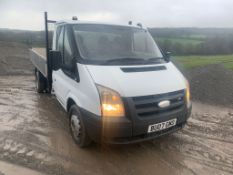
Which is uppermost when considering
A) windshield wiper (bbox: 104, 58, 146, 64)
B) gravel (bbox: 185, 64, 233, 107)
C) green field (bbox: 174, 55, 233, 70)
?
windshield wiper (bbox: 104, 58, 146, 64)

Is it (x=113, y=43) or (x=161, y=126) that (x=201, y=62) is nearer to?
(x=113, y=43)

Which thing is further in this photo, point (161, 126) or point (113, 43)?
point (113, 43)

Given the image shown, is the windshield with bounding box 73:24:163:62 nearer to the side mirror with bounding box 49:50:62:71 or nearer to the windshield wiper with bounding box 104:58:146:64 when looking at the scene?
the windshield wiper with bounding box 104:58:146:64

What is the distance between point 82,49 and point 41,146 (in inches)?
75.4

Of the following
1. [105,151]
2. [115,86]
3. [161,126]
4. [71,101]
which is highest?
[115,86]

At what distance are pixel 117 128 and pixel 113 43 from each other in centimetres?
180

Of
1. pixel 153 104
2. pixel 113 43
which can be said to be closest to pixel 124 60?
pixel 113 43

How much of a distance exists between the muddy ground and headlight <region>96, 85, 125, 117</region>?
89cm

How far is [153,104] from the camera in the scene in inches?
151

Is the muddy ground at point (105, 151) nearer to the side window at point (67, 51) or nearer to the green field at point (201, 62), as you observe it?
the side window at point (67, 51)

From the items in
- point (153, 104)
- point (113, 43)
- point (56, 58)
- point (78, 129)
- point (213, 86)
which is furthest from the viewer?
point (213, 86)

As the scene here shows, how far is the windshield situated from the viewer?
440 centimetres

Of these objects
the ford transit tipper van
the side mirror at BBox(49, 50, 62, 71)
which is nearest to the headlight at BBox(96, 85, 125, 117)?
the ford transit tipper van

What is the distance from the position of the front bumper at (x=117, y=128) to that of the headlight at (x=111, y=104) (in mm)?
95
